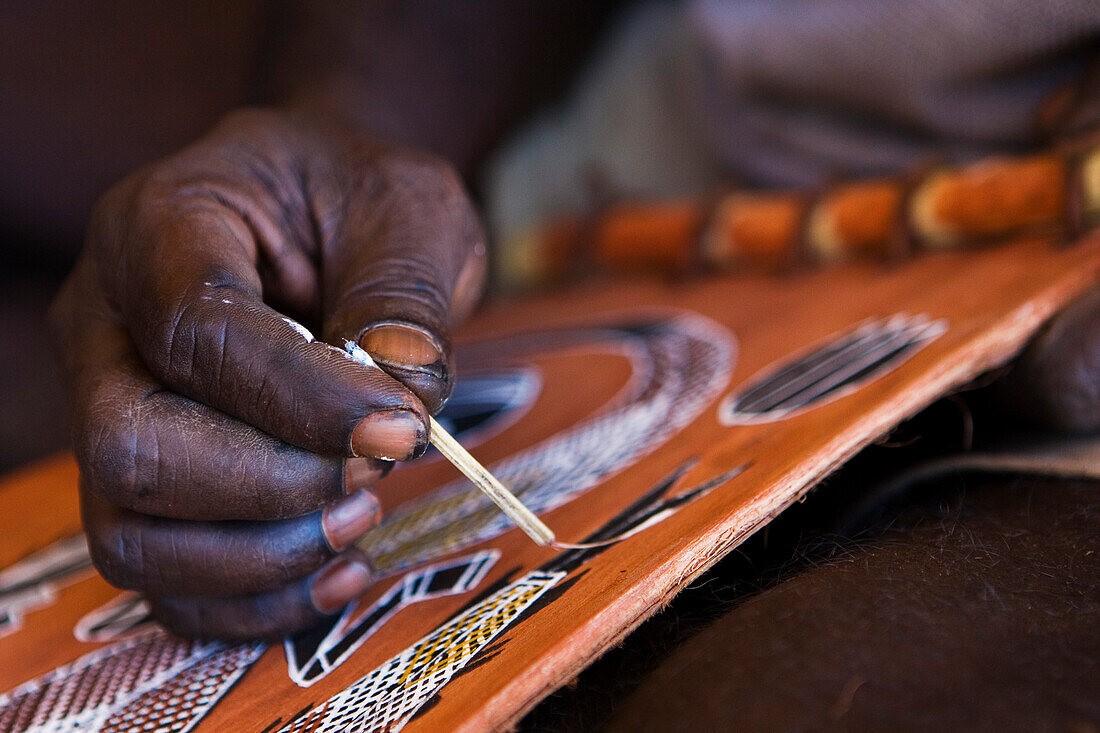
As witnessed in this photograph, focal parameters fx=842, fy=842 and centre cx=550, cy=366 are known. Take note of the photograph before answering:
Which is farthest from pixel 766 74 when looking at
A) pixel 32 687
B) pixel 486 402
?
pixel 32 687

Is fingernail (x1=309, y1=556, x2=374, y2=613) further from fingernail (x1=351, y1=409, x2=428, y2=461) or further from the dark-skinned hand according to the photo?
fingernail (x1=351, y1=409, x2=428, y2=461)

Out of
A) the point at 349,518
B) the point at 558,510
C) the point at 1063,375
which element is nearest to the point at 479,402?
the point at 558,510

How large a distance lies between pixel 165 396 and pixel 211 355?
0.07 meters

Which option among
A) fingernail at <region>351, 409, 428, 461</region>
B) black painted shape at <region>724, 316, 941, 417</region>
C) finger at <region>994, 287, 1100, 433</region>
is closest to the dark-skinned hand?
fingernail at <region>351, 409, 428, 461</region>

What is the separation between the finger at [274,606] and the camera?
727mm

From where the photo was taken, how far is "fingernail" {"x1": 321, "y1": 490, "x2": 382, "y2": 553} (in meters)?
0.69

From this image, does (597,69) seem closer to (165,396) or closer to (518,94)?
(518,94)

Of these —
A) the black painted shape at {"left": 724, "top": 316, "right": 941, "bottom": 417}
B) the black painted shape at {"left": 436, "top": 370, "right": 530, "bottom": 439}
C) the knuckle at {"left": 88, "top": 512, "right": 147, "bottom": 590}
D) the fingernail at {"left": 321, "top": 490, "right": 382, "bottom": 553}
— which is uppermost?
the knuckle at {"left": 88, "top": 512, "right": 147, "bottom": 590}

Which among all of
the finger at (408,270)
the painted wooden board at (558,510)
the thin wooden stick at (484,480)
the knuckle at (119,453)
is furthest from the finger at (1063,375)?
the knuckle at (119,453)

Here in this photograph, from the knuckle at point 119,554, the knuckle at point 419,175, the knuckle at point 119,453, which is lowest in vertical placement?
the knuckle at point 119,554

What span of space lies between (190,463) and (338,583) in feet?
0.57

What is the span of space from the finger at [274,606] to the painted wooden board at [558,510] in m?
0.02

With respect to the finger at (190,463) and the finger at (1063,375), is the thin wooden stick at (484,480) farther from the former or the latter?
the finger at (1063,375)

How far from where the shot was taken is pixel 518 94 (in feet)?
5.95
